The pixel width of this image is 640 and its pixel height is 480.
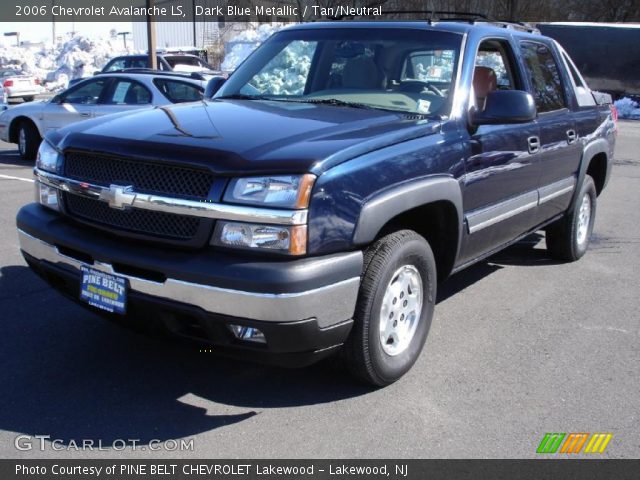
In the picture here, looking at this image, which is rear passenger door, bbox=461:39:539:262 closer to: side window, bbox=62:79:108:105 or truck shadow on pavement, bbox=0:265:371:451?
truck shadow on pavement, bbox=0:265:371:451

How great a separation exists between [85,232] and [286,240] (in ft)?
3.85

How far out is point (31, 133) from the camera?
11.8 meters

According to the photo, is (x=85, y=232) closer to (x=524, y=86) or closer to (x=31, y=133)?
(x=524, y=86)

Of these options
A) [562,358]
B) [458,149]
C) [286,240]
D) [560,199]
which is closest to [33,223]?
[286,240]

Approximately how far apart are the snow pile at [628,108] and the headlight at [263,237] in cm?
2145

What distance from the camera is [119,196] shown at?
3299 mm

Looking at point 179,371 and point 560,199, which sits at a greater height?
point 560,199

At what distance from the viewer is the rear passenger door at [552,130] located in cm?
505

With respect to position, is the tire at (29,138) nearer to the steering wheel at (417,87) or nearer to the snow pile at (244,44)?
the steering wheel at (417,87)

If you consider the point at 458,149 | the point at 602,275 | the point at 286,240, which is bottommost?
the point at 602,275

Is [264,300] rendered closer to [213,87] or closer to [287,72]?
[287,72]

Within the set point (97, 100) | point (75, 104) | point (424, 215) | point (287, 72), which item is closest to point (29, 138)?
point (75, 104)

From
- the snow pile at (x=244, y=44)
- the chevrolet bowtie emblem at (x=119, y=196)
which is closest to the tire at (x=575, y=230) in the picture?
the chevrolet bowtie emblem at (x=119, y=196)

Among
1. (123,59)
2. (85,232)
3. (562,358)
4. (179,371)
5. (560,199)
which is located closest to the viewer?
(85,232)
